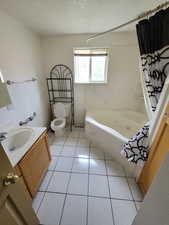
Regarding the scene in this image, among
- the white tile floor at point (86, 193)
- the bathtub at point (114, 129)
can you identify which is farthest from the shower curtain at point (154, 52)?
the white tile floor at point (86, 193)

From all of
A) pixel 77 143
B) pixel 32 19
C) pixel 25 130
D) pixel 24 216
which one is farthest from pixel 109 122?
pixel 32 19

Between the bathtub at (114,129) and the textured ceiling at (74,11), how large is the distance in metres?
1.79

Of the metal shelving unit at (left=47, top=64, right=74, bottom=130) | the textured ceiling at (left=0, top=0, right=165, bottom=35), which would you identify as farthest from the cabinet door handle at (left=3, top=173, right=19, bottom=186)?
the metal shelving unit at (left=47, top=64, right=74, bottom=130)

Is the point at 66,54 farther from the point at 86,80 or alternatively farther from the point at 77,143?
the point at 77,143

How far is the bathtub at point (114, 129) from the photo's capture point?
1.76 metres

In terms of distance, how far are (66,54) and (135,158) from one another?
2.51 m

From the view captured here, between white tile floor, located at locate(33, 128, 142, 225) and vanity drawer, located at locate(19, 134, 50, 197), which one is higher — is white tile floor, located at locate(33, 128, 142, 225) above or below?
below

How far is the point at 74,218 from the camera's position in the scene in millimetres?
1182

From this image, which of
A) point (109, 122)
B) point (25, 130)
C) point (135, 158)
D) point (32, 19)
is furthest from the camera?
point (109, 122)

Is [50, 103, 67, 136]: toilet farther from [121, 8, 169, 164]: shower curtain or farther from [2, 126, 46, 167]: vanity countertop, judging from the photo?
[121, 8, 169, 164]: shower curtain

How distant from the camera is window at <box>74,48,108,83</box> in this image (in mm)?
2475

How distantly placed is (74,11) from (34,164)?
6.81 feet

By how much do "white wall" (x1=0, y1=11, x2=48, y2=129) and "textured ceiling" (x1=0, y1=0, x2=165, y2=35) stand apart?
19cm

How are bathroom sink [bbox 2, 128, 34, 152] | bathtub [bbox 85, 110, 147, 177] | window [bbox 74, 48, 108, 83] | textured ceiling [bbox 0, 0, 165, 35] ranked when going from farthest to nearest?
window [bbox 74, 48, 108, 83] < bathtub [bbox 85, 110, 147, 177] < bathroom sink [bbox 2, 128, 34, 152] < textured ceiling [bbox 0, 0, 165, 35]
